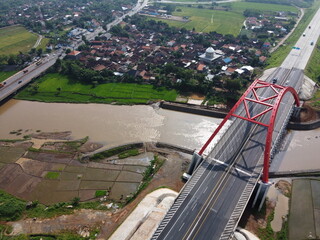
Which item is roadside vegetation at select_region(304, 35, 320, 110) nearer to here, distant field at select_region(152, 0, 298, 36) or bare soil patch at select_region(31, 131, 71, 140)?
distant field at select_region(152, 0, 298, 36)

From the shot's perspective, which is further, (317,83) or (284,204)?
(317,83)

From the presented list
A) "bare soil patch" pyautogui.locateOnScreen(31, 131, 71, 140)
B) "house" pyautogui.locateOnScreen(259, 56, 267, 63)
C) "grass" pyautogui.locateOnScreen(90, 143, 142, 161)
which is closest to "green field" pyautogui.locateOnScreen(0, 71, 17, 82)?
"bare soil patch" pyautogui.locateOnScreen(31, 131, 71, 140)

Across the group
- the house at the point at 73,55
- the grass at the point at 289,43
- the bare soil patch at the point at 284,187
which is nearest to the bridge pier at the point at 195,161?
the bare soil patch at the point at 284,187

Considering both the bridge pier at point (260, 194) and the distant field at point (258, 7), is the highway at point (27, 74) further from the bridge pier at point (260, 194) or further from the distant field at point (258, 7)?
the distant field at point (258, 7)

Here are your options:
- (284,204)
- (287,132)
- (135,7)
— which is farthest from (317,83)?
(135,7)

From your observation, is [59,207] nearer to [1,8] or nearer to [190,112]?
[190,112]

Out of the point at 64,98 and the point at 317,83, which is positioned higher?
the point at 317,83
